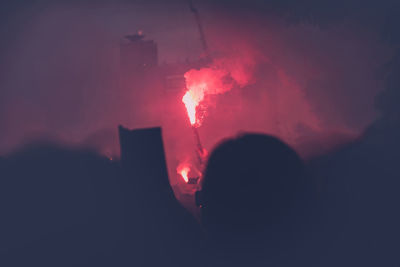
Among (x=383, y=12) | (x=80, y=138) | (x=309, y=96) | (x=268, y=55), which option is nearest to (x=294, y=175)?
(x=309, y=96)

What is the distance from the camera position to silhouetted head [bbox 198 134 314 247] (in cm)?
1155

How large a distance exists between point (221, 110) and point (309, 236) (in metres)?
12.0

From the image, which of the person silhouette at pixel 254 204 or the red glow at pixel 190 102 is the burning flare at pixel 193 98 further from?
the person silhouette at pixel 254 204

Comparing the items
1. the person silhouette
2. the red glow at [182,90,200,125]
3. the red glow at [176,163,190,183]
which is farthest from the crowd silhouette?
the red glow at [176,163,190,183]

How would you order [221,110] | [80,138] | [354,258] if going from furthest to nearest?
[221,110]
[80,138]
[354,258]

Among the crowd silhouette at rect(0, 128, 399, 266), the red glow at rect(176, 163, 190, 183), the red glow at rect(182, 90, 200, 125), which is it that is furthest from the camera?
the red glow at rect(176, 163, 190, 183)

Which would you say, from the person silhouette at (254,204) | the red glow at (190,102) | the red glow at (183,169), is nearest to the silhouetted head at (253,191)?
the person silhouette at (254,204)

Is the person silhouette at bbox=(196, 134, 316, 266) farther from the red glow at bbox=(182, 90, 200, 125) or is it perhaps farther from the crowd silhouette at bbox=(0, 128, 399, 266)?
the red glow at bbox=(182, 90, 200, 125)

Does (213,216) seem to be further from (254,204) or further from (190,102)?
(190,102)

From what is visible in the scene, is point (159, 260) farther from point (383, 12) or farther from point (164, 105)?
point (383, 12)

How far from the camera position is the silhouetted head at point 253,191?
11.5 m

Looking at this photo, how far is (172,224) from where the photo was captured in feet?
40.4

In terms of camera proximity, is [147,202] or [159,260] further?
[147,202]

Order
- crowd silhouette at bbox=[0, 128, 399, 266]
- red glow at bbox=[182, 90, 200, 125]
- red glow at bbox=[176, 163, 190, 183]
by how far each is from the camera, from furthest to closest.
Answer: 1. red glow at bbox=[176, 163, 190, 183]
2. red glow at bbox=[182, 90, 200, 125]
3. crowd silhouette at bbox=[0, 128, 399, 266]
